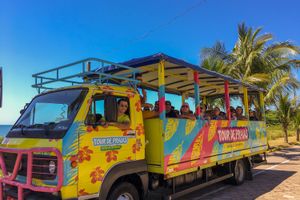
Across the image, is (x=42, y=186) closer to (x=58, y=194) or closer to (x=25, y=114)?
(x=58, y=194)

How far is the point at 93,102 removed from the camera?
4562 mm

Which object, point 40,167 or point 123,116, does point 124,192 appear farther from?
point 40,167

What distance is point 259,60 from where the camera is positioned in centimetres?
1658

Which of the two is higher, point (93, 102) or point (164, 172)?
point (93, 102)

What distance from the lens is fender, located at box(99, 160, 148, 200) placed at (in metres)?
4.37

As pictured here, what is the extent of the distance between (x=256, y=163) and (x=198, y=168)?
14.2 ft

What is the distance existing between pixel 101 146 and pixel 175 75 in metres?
4.00

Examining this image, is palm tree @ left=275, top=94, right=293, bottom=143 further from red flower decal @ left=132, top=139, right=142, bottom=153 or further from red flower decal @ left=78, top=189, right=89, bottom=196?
red flower decal @ left=78, top=189, right=89, bottom=196

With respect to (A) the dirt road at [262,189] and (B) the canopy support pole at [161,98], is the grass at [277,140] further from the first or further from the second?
(B) the canopy support pole at [161,98]

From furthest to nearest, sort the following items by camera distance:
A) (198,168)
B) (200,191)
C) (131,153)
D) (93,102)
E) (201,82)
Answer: (201,82) → (200,191) → (198,168) → (131,153) → (93,102)

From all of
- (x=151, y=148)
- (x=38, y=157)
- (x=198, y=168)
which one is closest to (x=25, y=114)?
(x=38, y=157)

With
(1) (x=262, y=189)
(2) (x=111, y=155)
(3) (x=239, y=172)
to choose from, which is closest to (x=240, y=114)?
(3) (x=239, y=172)

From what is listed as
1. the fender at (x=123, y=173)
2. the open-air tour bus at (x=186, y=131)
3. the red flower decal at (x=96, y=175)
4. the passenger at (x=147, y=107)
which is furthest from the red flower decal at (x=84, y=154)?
the passenger at (x=147, y=107)

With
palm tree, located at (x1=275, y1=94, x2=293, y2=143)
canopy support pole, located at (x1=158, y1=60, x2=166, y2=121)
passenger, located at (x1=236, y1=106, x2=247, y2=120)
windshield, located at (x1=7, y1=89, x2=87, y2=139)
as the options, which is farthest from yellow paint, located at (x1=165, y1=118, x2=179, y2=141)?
palm tree, located at (x1=275, y1=94, x2=293, y2=143)
